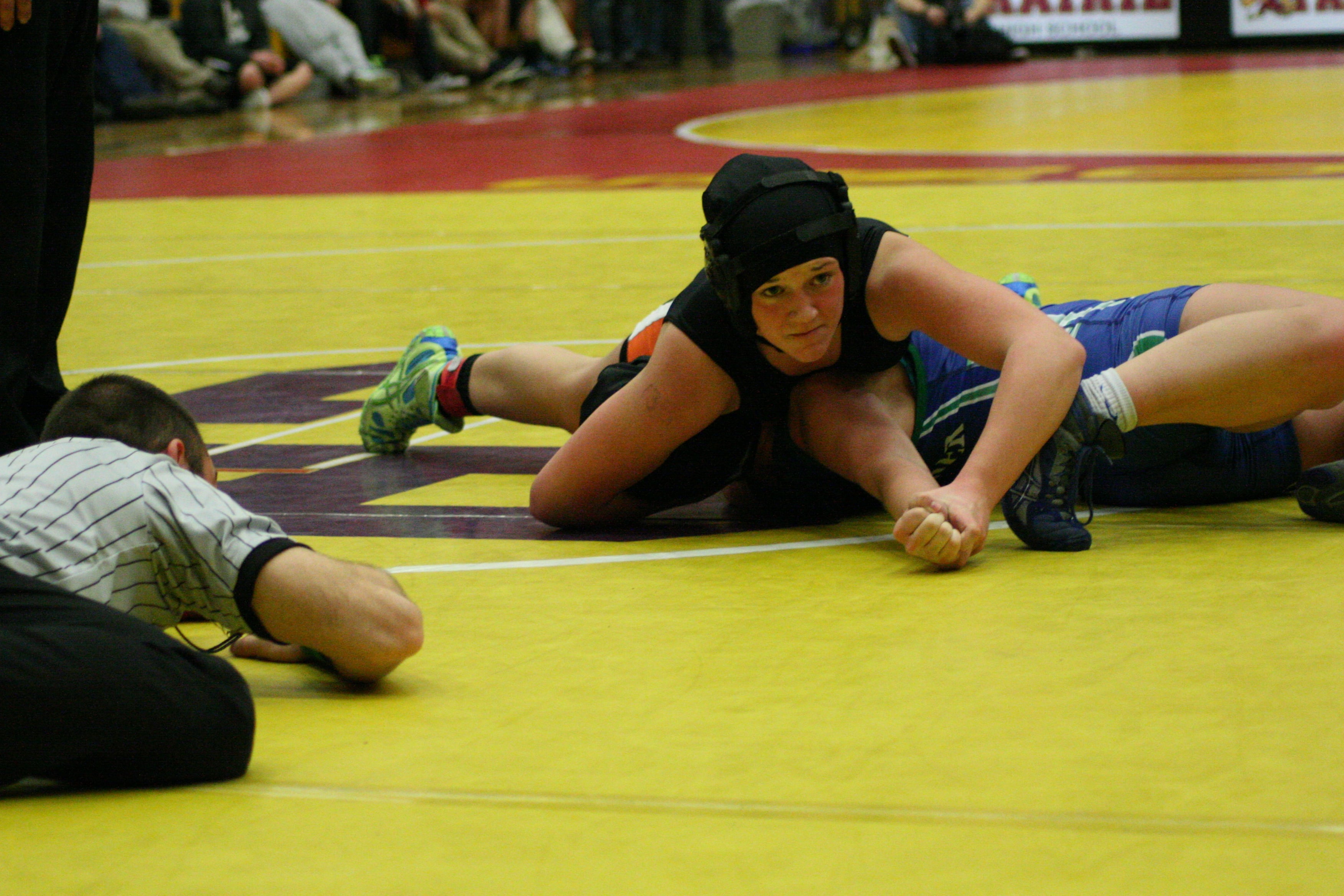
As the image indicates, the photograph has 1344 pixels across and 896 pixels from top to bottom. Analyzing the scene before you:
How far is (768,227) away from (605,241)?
3.74 metres

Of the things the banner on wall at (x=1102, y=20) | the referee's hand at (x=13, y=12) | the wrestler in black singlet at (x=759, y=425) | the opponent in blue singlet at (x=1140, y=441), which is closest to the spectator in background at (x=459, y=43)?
the banner on wall at (x=1102, y=20)

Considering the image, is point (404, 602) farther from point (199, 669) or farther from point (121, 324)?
point (121, 324)

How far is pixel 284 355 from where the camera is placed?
14.8 ft

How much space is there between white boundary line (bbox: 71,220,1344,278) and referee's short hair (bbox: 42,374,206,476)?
13.1 feet

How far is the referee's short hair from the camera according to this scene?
212 centimetres

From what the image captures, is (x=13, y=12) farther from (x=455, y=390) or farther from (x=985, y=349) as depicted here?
(x=985, y=349)

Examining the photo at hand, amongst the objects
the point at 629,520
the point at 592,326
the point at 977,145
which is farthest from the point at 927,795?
the point at 977,145

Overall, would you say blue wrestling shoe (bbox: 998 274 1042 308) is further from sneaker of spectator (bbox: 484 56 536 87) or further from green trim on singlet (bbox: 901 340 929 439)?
sneaker of spectator (bbox: 484 56 536 87)

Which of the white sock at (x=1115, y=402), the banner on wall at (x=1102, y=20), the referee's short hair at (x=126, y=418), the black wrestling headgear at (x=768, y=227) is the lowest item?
the white sock at (x=1115, y=402)

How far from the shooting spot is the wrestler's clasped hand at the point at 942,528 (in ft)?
8.03

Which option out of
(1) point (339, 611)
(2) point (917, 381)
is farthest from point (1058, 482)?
(1) point (339, 611)

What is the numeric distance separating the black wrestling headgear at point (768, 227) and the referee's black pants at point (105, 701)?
995mm

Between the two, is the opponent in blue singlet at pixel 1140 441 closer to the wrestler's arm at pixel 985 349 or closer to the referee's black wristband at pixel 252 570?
the wrestler's arm at pixel 985 349

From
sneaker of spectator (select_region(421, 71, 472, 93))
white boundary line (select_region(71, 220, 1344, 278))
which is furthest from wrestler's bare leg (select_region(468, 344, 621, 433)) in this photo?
sneaker of spectator (select_region(421, 71, 472, 93))
